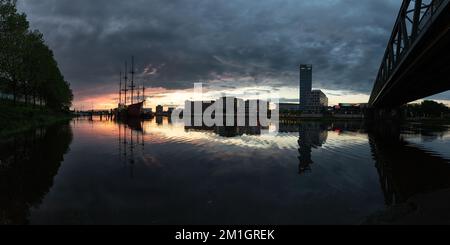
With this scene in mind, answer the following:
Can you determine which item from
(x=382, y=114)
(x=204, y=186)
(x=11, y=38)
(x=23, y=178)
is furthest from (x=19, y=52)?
(x=382, y=114)

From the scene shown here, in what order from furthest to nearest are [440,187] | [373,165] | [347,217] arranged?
1. [373,165]
2. [440,187]
3. [347,217]

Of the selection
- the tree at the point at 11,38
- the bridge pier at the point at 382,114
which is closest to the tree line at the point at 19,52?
the tree at the point at 11,38

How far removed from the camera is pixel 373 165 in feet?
57.2

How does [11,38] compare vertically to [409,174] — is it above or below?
above

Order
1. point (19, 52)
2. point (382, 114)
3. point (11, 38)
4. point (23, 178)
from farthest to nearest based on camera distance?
point (382, 114)
point (19, 52)
point (11, 38)
point (23, 178)

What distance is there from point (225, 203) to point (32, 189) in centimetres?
759

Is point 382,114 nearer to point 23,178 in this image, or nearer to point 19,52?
point 19,52

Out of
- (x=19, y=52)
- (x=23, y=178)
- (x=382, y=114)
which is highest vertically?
(x=19, y=52)

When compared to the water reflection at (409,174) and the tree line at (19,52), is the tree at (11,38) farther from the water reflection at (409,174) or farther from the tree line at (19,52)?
the water reflection at (409,174)

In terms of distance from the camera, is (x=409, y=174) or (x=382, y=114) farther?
(x=382, y=114)

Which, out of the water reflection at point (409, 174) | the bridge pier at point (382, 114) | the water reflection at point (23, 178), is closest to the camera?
the water reflection at point (23, 178)

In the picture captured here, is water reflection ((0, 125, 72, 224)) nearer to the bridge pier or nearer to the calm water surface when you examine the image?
the calm water surface
